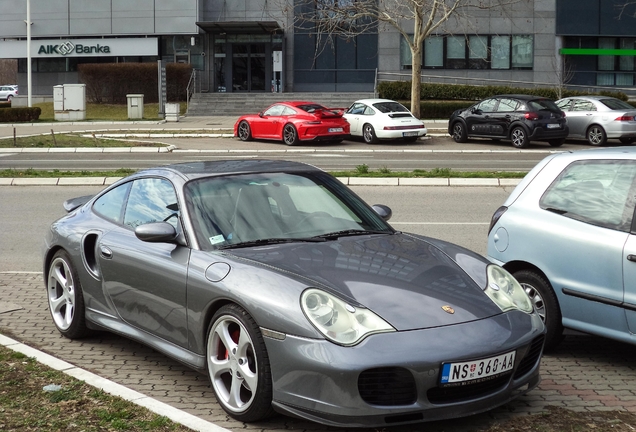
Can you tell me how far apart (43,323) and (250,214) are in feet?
8.37

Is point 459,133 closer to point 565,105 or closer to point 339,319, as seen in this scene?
point 565,105

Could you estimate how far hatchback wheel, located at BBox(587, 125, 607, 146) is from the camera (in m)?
28.6

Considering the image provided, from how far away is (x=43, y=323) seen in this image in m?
7.33

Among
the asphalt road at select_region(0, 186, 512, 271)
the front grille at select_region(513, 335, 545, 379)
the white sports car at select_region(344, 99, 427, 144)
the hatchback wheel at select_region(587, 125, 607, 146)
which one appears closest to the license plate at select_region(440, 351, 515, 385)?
the front grille at select_region(513, 335, 545, 379)

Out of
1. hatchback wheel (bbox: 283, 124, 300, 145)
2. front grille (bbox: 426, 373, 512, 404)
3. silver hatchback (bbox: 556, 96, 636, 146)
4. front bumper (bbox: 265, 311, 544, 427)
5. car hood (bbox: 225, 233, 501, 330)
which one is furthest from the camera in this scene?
hatchback wheel (bbox: 283, 124, 300, 145)

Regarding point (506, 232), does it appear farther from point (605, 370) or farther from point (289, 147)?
point (289, 147)

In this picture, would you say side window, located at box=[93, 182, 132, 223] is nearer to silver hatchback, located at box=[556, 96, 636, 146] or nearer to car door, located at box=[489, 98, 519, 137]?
car door, located at box=[489, 98, 519, 137]

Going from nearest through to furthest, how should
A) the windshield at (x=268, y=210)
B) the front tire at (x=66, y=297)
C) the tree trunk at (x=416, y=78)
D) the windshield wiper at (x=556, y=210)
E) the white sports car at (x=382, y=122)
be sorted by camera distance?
1. the windshield at (x=268, y=210)
2. the windshield wiper at (x=556, y=210)
3. the front tire at (x=66, y=297)
4. the white sports car at (x=382, y=122)
5. the tree trunk at (x=416, y=78)

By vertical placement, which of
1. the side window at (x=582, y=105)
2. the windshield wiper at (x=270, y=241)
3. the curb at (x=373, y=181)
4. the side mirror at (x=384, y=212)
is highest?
the side window at (x=582, y=105)

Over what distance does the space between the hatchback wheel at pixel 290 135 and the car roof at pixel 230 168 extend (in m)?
23.0

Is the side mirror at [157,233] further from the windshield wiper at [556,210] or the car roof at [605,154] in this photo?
the car roof at [605,154]

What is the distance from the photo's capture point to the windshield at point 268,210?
18.4 feet

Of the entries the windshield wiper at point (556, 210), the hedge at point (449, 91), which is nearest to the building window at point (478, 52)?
the hedge at point (449, 91)

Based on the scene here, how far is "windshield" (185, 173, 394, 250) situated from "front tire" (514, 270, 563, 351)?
1.15 meters
